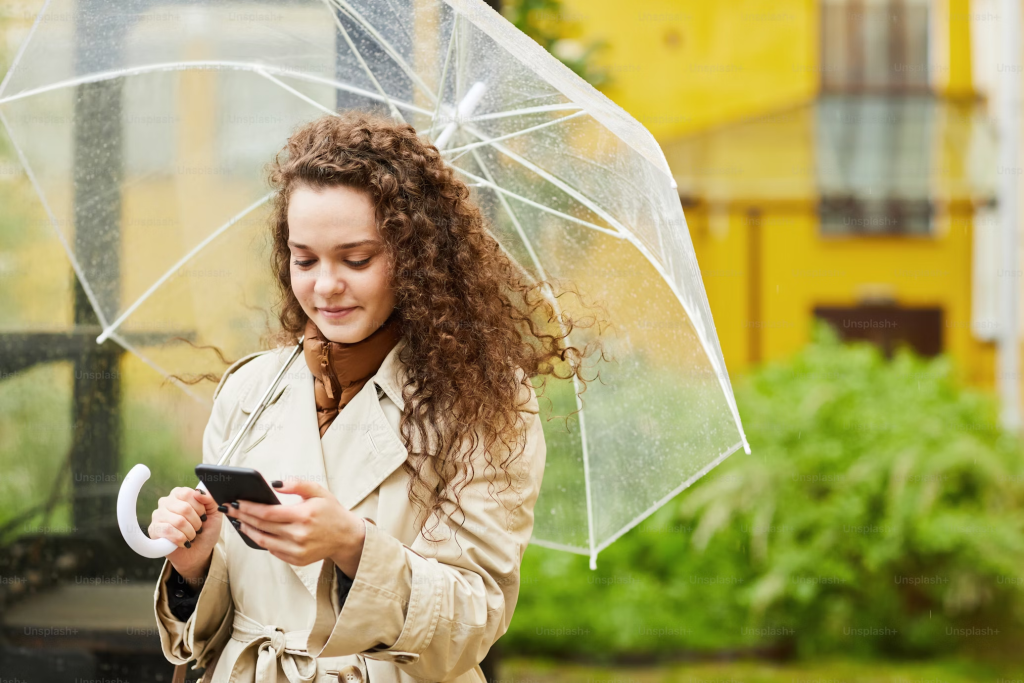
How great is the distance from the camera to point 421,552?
5.80 feet

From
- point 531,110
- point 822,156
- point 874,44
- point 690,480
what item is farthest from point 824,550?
point 874,44

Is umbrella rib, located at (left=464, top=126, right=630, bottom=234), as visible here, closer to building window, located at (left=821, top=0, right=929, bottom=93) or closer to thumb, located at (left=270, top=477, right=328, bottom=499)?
thumb, located at (left=270, top=477, right=328, bottom=499)

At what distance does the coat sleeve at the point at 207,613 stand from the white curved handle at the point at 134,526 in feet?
0.50

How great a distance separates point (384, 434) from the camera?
1859 mm

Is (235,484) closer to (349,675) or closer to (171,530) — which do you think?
(171,530)

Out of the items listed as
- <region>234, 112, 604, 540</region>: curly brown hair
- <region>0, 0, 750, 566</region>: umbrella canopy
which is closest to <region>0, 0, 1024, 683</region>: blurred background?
<region>0, 0, 750, 566</region>: umbrella canopy

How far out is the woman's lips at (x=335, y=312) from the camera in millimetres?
1822

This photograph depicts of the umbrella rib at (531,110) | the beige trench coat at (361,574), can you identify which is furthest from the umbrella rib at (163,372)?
the umbrella rib at (531,110)

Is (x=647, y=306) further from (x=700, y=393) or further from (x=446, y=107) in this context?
(x=446, y=107)

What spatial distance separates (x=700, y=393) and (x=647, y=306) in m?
0.21

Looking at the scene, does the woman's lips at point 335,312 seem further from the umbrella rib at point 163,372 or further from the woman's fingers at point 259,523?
the umbrella rib at point 163,372

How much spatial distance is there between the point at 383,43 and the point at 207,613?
1142mm

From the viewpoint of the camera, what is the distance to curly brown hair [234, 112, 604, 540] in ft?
5.98

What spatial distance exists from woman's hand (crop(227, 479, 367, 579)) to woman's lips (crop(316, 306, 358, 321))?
1.12 ft
